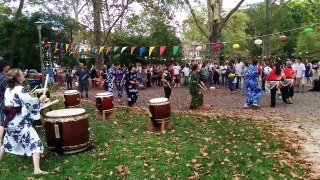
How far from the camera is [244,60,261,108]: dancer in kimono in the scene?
13227 millimetres

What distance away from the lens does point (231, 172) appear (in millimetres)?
6078

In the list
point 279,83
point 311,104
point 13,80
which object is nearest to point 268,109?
point 279,83

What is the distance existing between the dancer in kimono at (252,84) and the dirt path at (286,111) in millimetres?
399

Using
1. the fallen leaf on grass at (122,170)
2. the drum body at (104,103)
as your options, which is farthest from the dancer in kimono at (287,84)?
the fallen leaf on grass at (122,170)

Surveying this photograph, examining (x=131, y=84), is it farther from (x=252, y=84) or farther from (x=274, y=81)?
(x=274, y=81)

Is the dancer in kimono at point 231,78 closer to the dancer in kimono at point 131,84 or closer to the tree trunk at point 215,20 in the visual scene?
the tree trunk at point 215,20

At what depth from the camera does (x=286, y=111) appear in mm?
12711

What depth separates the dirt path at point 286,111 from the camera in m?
8.55

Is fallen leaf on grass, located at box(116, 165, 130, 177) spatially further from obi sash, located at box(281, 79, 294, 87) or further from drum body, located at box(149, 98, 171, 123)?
obi sash, located at box(281, 79, 294, 87)

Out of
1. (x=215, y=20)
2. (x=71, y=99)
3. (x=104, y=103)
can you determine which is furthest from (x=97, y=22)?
(x=104, y=103)

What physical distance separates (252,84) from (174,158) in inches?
294

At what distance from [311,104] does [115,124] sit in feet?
25.9

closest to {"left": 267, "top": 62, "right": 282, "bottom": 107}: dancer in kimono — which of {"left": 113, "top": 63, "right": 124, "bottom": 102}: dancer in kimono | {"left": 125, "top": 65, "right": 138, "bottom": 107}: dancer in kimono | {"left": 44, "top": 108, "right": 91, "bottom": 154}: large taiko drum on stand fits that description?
{"left": 125, "top": 65, "right": 138, "bottom": 107}: dancer in kimono

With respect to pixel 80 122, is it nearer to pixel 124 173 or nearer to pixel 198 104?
pixel 124 173
